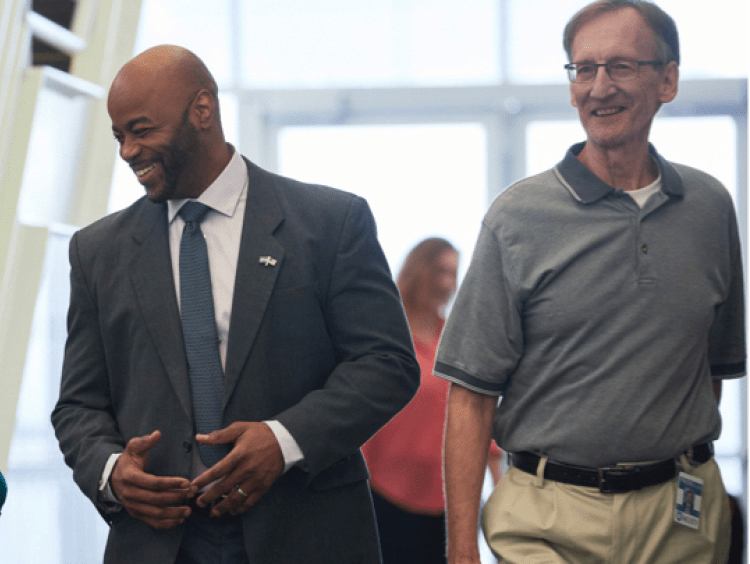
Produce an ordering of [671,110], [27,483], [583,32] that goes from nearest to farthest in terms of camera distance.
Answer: [583,32] < [27,483] < [671,110]

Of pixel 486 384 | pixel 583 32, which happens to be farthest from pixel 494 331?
pixel 583 32

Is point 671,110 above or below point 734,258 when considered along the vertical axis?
above

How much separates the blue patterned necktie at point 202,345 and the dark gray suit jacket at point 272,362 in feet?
0.08

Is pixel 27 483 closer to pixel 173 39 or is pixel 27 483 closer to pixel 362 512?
pixel 362 512

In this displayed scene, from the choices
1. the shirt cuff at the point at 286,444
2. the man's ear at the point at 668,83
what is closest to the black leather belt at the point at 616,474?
the shirt cuff at the point at 286,444

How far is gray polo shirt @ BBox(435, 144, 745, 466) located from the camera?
1573mm

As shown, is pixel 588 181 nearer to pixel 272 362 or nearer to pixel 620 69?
pixel 620 69

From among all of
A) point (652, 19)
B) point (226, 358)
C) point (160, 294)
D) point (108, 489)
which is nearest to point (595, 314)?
point (652, 19)

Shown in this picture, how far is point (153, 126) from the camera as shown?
5.21 feet

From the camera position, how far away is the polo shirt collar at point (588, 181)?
164cm

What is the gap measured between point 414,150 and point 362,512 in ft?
13.4

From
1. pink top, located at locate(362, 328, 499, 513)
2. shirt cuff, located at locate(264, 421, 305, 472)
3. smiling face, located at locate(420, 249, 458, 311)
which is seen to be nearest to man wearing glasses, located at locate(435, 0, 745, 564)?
shirt cuff, located at locate(264, 421, 305, 472)

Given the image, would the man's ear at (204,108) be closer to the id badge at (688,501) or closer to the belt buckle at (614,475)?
the belt buckle at (614,475)

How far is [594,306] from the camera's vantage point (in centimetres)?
159
